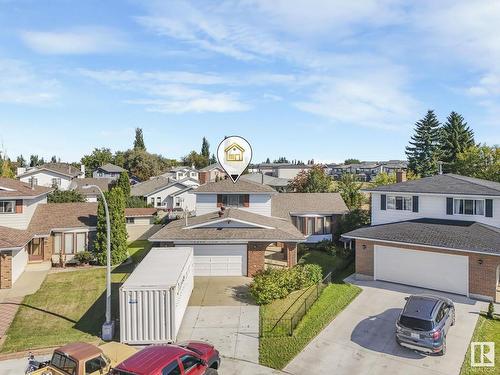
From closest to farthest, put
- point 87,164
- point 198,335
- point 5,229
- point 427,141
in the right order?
point 198,335 → point 5,229 → point 427,141 → point 87,164

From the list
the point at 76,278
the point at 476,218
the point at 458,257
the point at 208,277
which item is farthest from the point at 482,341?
the point at 76,278

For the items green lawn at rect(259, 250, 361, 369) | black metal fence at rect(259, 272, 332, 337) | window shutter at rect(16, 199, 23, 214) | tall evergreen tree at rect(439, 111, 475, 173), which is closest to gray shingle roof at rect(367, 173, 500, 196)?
green lawn at rect(259, 250, 361, 369)

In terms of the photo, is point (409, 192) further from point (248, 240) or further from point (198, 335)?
point (198, 335)

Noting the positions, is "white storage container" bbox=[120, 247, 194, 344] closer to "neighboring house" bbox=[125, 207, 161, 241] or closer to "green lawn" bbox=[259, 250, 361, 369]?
"green lawn" bbox=[259, 250, 361, 369]

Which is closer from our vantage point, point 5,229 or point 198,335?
point 198,335

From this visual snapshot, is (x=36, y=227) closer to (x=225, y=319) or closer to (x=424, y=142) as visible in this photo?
(x=225, y=319)

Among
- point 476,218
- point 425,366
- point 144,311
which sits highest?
point 476,218
